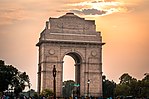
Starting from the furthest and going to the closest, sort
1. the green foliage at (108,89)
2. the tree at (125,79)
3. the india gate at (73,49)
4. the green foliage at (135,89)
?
the tree at (125,79)
the green foliage at (108,89)
the green foliage at (135,89)
the india gate at (73,49)

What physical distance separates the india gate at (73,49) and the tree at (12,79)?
3.97 meters

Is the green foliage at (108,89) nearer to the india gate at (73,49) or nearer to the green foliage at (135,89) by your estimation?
the green foliage at (135,89)

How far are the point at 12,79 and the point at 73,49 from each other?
1073 centimetres

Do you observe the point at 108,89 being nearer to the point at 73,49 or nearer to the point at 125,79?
the point at 125,79

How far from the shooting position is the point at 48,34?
67.9 meters

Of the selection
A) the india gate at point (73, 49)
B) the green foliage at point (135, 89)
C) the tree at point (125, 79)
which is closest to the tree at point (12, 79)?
the india gate at point (73, 49)

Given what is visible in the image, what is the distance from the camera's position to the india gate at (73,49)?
6775cm

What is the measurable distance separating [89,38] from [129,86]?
12546mm

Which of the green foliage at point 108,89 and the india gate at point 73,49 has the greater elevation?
the india gate at point 73,49

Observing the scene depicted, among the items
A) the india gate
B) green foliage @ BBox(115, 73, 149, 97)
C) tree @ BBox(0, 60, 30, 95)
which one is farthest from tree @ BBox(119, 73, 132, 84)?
tree @ BBox(0, 60, 30, 95)

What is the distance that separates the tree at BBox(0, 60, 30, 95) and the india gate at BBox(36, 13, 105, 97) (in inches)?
156

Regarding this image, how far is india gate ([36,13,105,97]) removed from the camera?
222 feet

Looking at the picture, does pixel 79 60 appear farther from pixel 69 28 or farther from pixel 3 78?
pixel 3 78

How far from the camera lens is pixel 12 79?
2746 inches
